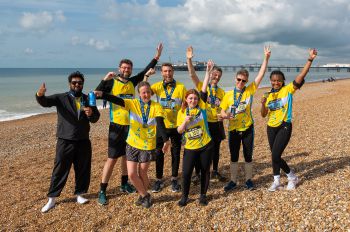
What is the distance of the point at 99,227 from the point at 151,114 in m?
1.97

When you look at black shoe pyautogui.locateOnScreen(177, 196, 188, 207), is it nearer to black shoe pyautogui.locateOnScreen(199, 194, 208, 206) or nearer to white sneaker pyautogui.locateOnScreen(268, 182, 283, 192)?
black shoe pyautogui.locateOnScreen(199, 194, 208, 206)

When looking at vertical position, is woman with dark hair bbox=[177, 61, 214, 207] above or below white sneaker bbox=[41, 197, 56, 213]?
above

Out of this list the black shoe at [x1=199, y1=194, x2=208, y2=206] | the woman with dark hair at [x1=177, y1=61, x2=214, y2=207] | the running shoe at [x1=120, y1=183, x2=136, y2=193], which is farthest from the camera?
the running shoe at [x1=120, y1=183, x2=136, y2=193]

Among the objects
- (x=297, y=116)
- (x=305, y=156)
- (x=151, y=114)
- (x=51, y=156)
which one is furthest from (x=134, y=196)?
(x=297, y=116)

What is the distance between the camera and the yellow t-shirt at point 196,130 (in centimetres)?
480

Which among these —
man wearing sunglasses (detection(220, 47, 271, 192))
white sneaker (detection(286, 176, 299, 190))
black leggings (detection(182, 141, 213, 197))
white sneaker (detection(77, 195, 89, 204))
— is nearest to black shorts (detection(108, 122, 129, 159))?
white sneaker (detection(77, 195, 89, 204))

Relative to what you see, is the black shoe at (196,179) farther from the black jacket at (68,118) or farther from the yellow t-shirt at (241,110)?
the black jacket at (68,118)

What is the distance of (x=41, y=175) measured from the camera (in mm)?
7984

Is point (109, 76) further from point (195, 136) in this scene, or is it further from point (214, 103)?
point (214, 103)

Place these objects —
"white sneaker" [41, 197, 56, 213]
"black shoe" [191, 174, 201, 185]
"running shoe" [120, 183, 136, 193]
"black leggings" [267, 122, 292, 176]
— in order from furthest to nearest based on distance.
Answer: "black shoe" [191, 174, 201, 185]
"running shoe" [120, 183, 136, 193]
"white sneaker" [41, 197, 56, 213]
"black leggings" [267, 122, 292, 176]

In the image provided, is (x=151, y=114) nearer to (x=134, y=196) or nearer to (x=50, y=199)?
(x=134, y=196)

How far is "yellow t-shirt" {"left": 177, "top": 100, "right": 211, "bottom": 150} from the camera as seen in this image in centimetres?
480

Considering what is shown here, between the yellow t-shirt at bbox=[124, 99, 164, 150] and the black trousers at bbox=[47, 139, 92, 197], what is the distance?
1057mm

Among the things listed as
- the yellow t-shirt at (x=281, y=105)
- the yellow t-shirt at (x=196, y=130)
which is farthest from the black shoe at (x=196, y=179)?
the yellow t-shirt at (x=281, y=105)
